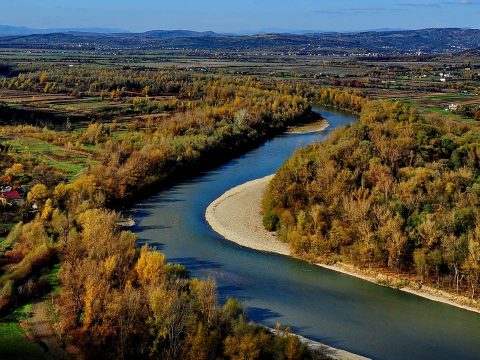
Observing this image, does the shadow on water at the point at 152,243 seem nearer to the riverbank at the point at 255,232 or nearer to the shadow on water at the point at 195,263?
the shadow on water at the point at 195,263

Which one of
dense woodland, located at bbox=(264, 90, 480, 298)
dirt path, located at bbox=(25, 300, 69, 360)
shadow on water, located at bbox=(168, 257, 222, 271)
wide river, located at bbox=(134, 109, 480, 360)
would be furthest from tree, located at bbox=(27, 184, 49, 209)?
dense woodland, located at bbox=(264, 90, 480, 298)

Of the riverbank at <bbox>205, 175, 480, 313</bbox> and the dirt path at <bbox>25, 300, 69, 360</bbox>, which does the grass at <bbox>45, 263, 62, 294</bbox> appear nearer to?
the dirt path at <bbox>25, 300, 69, 360</bbox>

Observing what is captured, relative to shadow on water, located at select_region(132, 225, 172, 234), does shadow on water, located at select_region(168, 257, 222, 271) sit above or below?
below

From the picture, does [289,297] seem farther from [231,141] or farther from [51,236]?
[231,141]

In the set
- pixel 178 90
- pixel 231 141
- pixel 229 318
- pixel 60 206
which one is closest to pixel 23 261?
pixel 60 206

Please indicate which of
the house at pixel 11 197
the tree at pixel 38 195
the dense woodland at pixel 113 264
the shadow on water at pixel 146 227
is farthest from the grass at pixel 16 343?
the house at pixel 11 197

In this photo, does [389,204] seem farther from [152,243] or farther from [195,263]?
[152,243]
